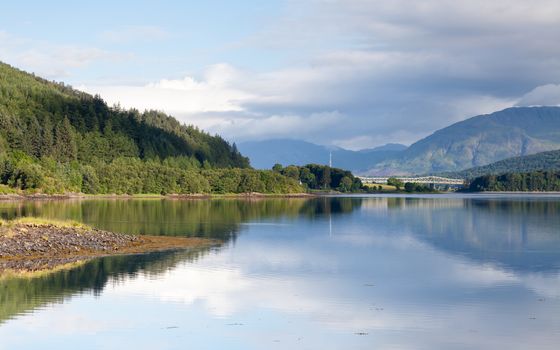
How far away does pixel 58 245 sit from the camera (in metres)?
58.6

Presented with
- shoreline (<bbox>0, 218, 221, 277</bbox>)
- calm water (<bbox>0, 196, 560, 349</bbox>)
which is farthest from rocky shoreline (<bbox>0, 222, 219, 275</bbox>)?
calm water (<bbox>0, 196, 560, 349</bbox>)

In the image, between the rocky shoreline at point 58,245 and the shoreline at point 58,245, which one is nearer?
the shoreline at point 58,245

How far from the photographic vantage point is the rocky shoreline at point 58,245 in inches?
2082

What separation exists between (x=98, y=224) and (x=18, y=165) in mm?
112383

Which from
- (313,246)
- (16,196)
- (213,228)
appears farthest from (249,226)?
(16,196)

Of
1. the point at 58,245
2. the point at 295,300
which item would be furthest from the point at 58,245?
the point at 295,300

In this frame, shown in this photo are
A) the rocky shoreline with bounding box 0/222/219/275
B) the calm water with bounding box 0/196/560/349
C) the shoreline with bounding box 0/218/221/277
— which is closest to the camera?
the calm water with bounding box 0/196/560/349

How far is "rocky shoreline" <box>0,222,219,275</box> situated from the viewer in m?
52.9

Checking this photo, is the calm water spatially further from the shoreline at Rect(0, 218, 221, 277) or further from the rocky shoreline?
the rocky shoreline

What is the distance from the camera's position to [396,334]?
32.7 metres

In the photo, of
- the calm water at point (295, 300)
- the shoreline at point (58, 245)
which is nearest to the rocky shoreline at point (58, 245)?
the shoreline at point (58, 245)

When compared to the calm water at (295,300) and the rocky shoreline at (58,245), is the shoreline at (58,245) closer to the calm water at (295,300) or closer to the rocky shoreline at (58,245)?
the rocky shoreline at (58,245)

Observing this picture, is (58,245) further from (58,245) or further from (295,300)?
(295,300)

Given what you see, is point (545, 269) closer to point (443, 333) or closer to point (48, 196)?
point (443, 333)
